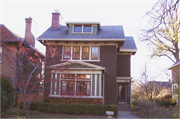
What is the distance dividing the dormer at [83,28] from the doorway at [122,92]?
7.13 m

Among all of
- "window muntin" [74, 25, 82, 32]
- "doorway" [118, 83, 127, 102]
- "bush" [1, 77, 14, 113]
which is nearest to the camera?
"bush" [1, 77, 14, 113]

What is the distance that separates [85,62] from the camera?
731 inches

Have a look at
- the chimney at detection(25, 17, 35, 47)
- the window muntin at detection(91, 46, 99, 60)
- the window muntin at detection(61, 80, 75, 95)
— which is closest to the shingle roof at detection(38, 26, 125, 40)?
the window muntin at detection(91, 46, 99, 60)

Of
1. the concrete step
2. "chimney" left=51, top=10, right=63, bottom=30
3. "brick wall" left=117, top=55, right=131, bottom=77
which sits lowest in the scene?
the concrete step

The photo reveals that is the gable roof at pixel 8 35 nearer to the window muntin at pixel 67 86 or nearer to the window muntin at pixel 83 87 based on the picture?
the window muntin at pixel 67 86

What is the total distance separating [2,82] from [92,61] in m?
9.27

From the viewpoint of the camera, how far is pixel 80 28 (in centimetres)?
2034

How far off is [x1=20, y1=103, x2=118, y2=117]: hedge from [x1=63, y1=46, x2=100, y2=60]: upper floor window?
16.7 ft

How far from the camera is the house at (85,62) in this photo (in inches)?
677

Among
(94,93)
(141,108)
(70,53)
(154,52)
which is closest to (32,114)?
(94,93)

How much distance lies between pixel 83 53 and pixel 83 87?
3.48 meters

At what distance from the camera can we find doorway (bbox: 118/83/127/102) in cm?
2241

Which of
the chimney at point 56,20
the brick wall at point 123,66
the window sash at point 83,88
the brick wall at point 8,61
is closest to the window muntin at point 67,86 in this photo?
the window sash at point 83,88

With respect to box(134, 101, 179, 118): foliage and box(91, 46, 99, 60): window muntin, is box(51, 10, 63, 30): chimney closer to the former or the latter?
box(91, 46, 99, 60): window muntin
